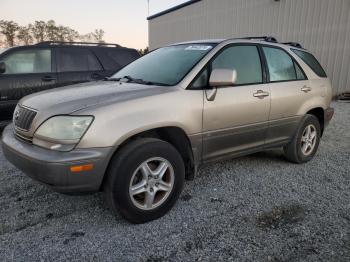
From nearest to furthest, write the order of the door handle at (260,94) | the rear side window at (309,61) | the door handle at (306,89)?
the door handle at (260,94) < the door handle at (306,89) < the rear side window at (309,61)

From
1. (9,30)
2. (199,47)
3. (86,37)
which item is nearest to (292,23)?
(199,47)

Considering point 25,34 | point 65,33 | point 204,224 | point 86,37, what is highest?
point 65,33

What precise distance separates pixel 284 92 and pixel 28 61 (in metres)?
4.67

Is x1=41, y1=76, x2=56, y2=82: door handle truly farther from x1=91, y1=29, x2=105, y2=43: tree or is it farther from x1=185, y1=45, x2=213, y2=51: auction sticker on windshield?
x1=91, y1=29, x2=105, y2=43: tree

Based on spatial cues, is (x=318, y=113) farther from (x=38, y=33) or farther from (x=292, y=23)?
(x=38, y=33)

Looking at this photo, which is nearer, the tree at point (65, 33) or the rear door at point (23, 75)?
the rear door at point (23, 75)

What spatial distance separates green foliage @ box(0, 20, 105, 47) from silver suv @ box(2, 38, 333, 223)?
→ 69.8 feet

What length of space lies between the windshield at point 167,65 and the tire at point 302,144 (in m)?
1.83

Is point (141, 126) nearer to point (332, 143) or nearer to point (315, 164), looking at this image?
point (315, 164)

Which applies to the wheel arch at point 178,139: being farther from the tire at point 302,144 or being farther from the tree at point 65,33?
the tree at point 65,33

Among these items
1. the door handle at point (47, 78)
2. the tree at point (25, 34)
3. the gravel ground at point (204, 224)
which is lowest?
the gravel ground at point (204, 224)

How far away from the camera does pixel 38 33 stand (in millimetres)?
25844

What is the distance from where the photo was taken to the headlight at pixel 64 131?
2.42 m

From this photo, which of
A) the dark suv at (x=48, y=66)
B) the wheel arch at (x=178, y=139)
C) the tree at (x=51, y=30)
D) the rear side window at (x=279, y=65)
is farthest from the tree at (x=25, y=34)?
the wheel arch at (x=178, y=139)
